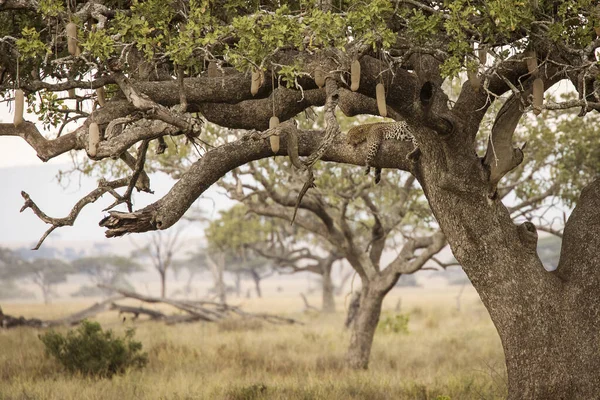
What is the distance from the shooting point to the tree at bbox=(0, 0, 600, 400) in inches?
280

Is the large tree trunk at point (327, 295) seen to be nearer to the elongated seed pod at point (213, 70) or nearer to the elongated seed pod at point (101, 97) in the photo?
the elongated seed pod at point (213, 70)

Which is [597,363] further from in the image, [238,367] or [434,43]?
[238,367]

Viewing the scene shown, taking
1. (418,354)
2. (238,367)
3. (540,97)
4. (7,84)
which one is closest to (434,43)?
(540,97)

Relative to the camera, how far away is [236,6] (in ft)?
28.0

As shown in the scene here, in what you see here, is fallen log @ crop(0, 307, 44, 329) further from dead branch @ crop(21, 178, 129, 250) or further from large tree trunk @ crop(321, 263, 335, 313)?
large tree trunk @ crop(321, 263, 335, 313)

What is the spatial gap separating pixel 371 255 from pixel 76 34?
9.98 metres

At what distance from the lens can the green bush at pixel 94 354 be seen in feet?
42.4

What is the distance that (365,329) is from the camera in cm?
1470

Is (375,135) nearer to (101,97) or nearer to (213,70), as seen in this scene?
(213,70)

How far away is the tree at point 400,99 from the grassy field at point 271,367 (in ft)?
5.65

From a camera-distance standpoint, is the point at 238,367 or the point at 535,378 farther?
the point at 238,367

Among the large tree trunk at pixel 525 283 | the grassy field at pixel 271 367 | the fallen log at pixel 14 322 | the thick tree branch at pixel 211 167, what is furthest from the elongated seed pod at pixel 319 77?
the fallen log at pixel 14 322

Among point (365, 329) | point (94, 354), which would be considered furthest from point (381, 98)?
point (94, 354)

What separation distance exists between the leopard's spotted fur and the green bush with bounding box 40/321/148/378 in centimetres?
649
